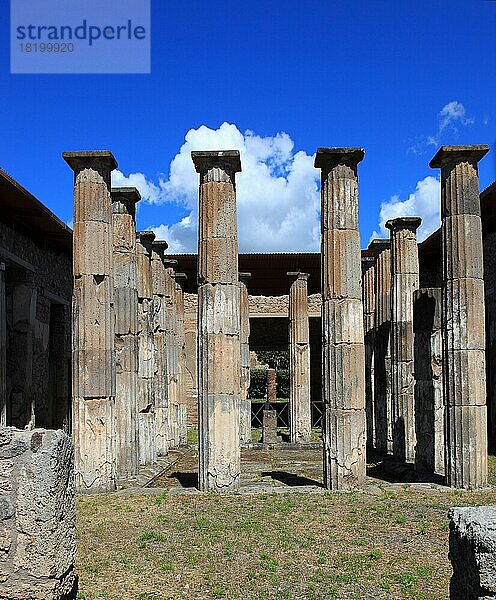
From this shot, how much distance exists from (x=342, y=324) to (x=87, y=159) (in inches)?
202

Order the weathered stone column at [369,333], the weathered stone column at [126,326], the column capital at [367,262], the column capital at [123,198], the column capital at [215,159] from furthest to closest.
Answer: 1. the column capital at [367,262]
2. the weathered stone column at [369,333]
3. the column capital at [123,198]
4. the weathered stone column at [126,326]
5. the column capital at [215,159]

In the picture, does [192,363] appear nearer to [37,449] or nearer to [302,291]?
[302,291]

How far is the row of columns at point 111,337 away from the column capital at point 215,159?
1434 mm

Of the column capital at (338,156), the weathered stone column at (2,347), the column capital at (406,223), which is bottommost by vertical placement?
the weathered stone column at (2,347)

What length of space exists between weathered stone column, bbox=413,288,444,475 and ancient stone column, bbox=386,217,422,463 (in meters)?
1.60

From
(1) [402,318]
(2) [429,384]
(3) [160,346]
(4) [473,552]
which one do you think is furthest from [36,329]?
(4) [473,552]

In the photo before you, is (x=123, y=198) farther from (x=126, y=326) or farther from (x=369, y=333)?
(x=369, y=333)

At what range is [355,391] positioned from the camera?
11.9 metres

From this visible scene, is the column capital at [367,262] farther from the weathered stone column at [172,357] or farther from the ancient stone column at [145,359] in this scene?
the ancient stone column at [145,359]

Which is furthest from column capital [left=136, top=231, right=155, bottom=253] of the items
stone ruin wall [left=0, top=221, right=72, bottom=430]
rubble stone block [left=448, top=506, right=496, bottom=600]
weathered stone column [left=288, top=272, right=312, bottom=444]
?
rubble stone block [left=448, top=506, right=496, bottom=600]

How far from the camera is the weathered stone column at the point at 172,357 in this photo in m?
19.2

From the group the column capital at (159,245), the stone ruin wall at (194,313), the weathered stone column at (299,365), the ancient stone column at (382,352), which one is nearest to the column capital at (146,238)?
the column capital at (159,245)

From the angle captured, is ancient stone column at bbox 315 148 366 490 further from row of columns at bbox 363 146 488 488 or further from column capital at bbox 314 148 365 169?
row of columns at bbox 363 146 488 488

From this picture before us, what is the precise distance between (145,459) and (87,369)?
403 cm
